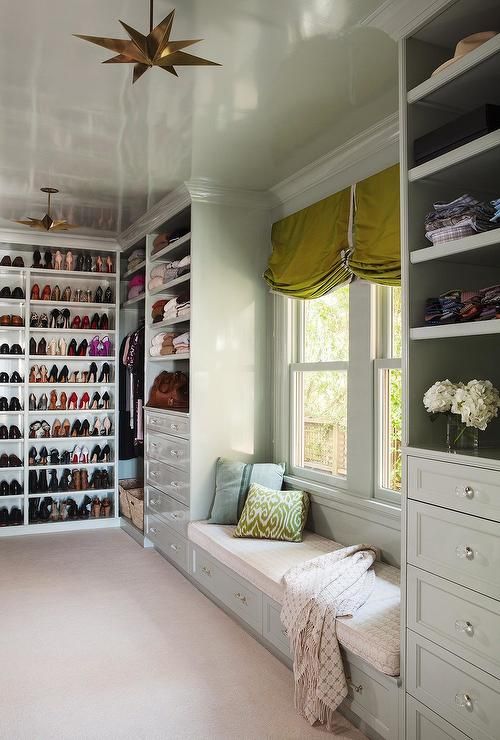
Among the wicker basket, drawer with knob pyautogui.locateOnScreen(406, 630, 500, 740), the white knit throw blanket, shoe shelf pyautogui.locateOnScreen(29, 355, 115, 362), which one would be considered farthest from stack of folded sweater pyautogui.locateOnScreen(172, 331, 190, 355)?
drawer with knob pyautogui.locateOnScreen(406, 630, 500, 740)

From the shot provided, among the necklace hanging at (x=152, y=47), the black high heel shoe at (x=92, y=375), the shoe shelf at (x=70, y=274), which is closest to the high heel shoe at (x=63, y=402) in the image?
the black high heel shoe at (x=92, y=375)

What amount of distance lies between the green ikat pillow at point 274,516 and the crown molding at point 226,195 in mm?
2012

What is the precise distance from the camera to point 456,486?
1994 millimetres

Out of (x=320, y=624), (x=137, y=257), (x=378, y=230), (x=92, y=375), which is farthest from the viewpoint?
(x=92, y=375)

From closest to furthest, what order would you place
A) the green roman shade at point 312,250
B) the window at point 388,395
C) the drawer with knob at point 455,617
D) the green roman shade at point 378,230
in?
the drawer with knob at point 455,617 < the green roman shade at point 378,230 < the window at point 388,395 < the green roman shade at point 312,250

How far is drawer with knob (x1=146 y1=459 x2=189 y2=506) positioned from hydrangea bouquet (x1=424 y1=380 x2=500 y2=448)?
2.52 m

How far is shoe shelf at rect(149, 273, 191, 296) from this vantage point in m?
4.42

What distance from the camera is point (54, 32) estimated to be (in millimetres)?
2367

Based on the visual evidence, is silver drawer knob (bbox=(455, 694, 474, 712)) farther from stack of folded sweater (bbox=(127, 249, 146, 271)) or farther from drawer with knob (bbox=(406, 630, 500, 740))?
stack of folded sweater (bbox=(127, 249, 146, 271))

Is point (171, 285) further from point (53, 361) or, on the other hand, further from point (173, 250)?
point (53, 361)

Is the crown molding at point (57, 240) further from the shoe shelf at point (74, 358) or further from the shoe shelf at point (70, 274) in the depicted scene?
the shoe shelf at point (74, 358)

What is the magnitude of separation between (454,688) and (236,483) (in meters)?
2.24

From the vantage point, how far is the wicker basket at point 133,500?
17.5 ft

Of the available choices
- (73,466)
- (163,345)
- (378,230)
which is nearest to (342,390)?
(378,230)
